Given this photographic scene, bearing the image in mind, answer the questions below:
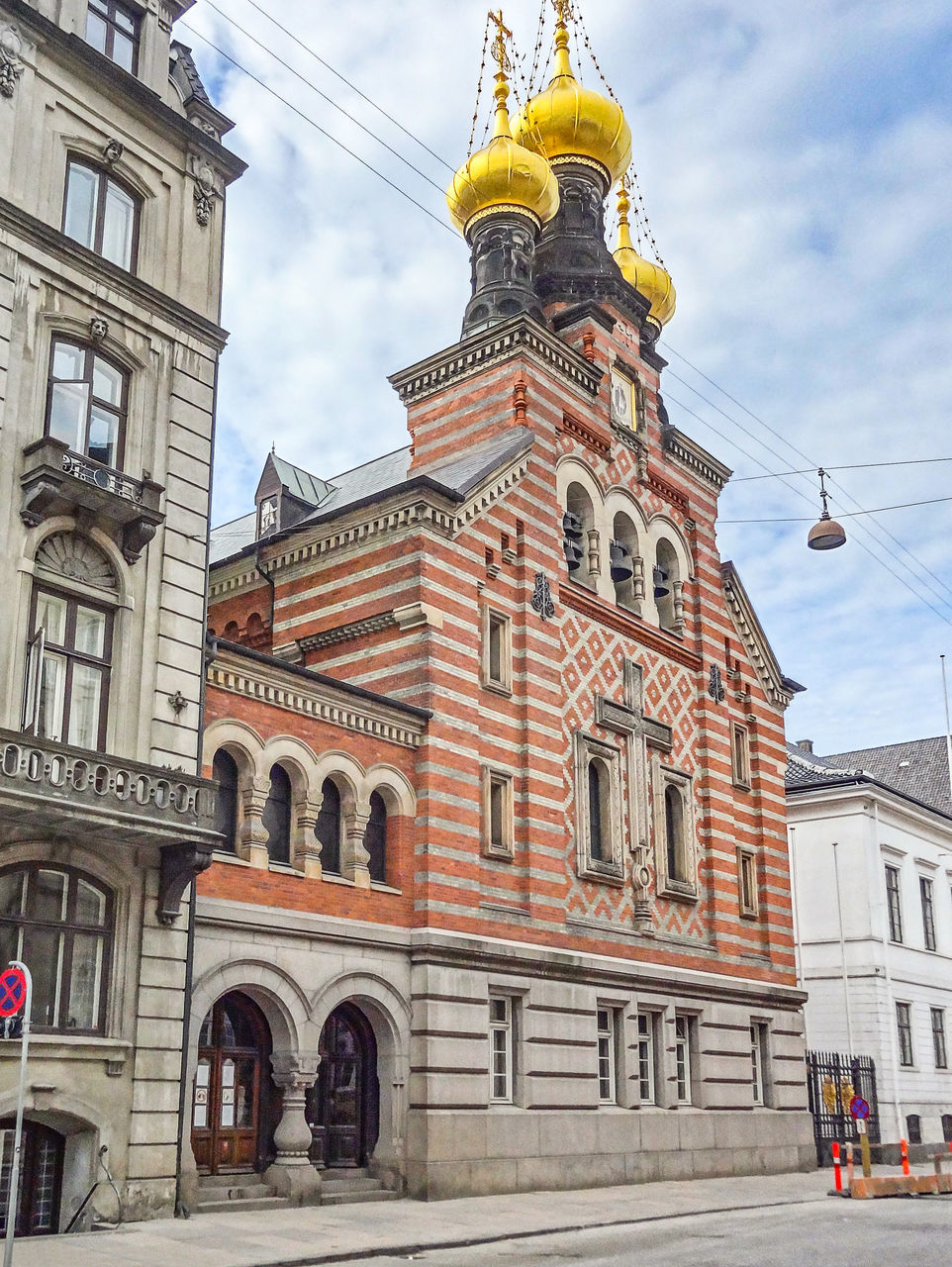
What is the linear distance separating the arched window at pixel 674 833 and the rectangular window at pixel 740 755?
106 inches

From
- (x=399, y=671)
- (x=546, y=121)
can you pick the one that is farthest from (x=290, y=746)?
(x=546, y=121)

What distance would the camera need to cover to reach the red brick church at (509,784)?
2136cm

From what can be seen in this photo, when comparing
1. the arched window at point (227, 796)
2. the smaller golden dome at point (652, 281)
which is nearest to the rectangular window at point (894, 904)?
the smaller golden dome at point (652, 281)

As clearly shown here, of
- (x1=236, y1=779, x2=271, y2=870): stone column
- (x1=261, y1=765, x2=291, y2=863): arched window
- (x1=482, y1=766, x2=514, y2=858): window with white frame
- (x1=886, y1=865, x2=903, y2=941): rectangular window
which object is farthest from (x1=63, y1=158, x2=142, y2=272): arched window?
(x1=886, y1=865, x2=903, y2=941): rectangular window

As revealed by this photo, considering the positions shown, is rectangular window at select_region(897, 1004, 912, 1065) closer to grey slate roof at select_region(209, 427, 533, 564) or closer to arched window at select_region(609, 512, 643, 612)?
arched window at select_region(609, 512, 643, 612)

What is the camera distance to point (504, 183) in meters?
33.8

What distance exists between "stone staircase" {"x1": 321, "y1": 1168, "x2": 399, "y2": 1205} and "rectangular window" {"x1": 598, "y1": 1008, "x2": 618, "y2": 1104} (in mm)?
6488

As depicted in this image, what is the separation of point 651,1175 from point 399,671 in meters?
11.5

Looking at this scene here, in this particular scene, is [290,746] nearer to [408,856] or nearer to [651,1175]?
[408,856]

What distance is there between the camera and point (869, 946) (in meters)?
39.3

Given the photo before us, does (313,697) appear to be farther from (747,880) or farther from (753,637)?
(753,637)

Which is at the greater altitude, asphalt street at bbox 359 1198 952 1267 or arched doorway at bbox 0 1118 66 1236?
arched doorway at bbox 0 1118 66 1236

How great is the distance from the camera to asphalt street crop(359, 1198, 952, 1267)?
1582 cm

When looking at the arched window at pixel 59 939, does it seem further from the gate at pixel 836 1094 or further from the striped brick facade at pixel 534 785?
the gate at pixel 836 1094
